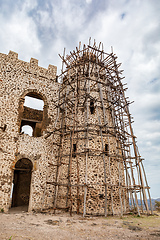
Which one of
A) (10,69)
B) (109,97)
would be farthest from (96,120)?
(10,69)

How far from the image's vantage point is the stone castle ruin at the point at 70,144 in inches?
387

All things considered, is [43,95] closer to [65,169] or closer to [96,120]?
[96,120]

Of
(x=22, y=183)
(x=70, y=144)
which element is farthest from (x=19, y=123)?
(x=22, y=183)

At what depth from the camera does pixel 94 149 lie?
994 cm

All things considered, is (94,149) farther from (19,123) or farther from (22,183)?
(22,183)

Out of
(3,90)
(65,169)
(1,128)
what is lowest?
(65,169)

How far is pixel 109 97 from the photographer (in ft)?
42.8

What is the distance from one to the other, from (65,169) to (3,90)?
6.37m

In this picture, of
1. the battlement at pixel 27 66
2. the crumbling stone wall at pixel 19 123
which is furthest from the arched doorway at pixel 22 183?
the battlement at pixel 27 66

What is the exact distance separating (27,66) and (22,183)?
9449 millimetres

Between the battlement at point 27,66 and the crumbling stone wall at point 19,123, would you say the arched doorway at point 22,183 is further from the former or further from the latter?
the battlement at point 27,66

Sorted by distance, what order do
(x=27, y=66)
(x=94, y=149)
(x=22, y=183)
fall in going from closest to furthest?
(x=94, y=149) < (x=27, y=66) < (x=22, y=183)

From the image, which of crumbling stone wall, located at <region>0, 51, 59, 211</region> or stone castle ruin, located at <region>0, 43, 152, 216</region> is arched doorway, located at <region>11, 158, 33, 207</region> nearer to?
stone castle ruin, located at <region>0, 43, 152, 216</region>

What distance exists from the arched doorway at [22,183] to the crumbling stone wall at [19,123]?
11.9 ft
